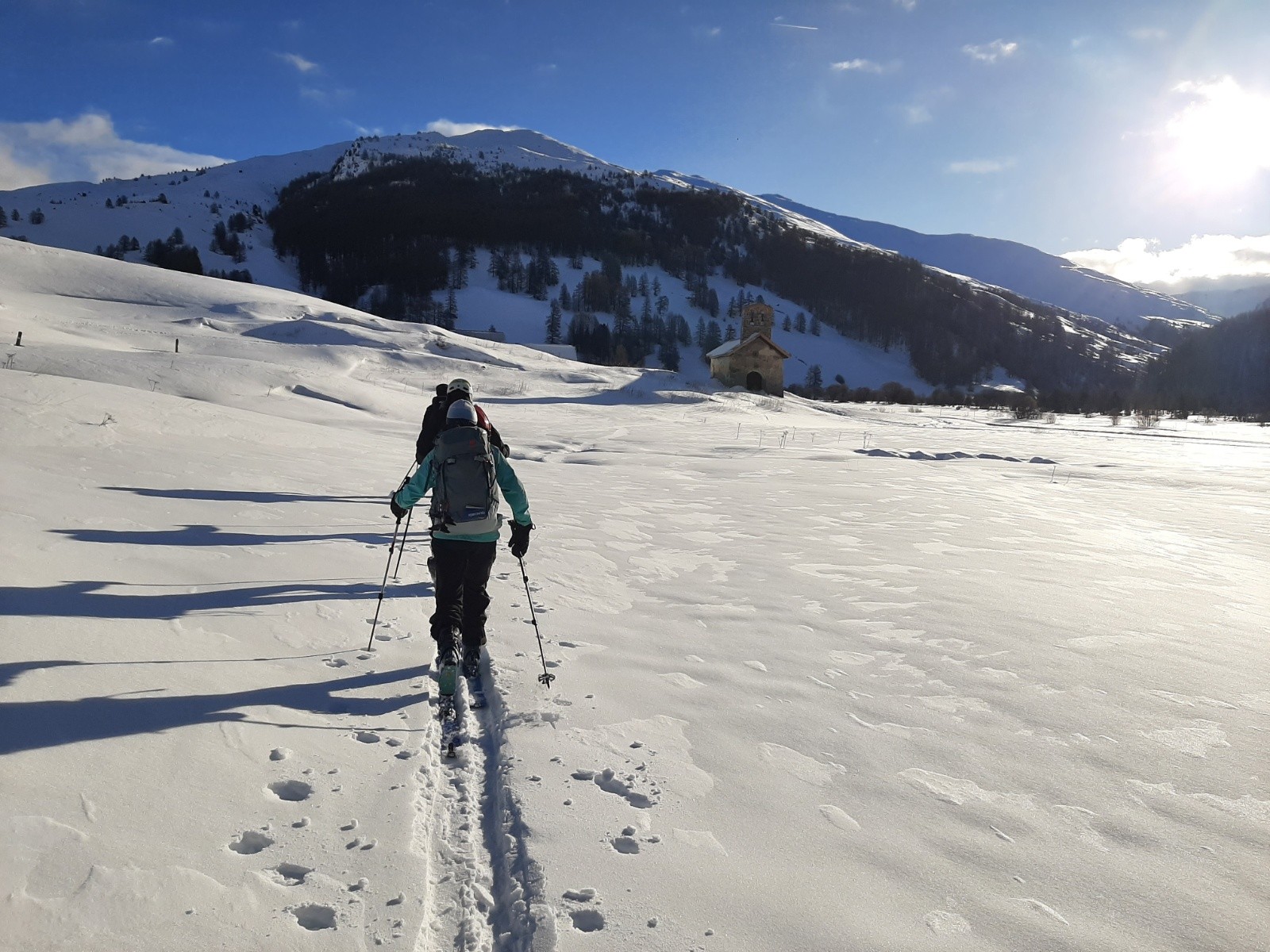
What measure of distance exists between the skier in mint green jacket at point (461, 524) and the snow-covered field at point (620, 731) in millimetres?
435

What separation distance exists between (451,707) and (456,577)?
0.85 metres

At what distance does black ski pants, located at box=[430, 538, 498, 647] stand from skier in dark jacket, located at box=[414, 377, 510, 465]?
78 cm

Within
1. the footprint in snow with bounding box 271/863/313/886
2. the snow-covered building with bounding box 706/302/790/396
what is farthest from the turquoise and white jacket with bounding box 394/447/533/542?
the snow-covered building with bounding box 706/302/790/396

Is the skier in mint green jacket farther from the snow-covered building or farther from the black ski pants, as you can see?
the snow-covered building

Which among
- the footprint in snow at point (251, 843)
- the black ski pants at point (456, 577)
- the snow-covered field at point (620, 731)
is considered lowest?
the footprint in snow at point (251, 843)

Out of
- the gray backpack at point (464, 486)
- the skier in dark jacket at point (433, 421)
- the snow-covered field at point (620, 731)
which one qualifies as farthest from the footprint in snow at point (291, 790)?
the skier in dark jacket at point (433, 421)

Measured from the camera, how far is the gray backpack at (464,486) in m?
4.17

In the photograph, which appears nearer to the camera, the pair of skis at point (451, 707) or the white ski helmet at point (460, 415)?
the pair of skis at point (451, 707)

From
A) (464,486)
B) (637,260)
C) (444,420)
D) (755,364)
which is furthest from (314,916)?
(637,260)

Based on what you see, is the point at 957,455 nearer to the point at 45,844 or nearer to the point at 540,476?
the point at 540,476

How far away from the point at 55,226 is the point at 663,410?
140m

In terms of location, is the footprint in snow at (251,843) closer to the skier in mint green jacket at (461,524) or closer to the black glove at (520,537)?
the skier in mint green jacket at (461,524)

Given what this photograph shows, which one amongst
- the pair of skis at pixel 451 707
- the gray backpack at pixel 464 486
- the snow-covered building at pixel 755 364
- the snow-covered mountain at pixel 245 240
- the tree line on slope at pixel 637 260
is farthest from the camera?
the tree line on slope at pixel 637 260

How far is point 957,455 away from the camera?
70.2ft
